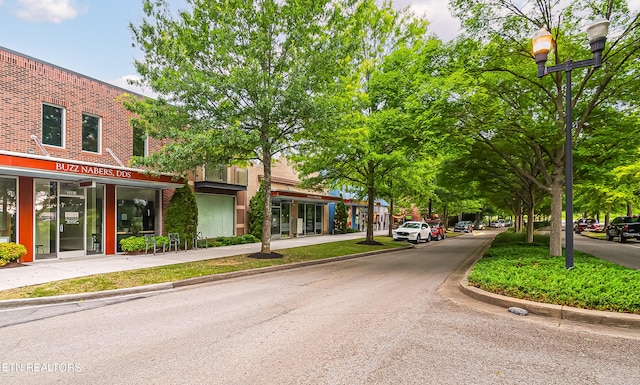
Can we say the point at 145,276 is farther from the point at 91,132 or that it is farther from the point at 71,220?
the point at 91,132

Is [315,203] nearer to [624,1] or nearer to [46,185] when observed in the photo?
[46,185]

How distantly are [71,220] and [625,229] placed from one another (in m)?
33.1

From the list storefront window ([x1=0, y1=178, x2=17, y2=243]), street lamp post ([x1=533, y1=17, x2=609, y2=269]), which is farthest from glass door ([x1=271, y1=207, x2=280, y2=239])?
street lamp post ([x1=533, y1=17, x2=609, y2=269])

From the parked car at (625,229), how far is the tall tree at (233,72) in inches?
1001

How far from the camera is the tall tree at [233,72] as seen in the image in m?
11.4

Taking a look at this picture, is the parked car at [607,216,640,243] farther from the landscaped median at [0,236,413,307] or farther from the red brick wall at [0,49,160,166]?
the red brick wall at [0,49,160,166]

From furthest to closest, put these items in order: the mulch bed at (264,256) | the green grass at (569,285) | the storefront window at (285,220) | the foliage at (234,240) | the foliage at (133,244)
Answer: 1. the storefront window at (285,220)
2. the foliage at (234,240)
3. the foliage at (133,244)
4. the mulch bed at (264,256)
5. the green grass at (569,285)

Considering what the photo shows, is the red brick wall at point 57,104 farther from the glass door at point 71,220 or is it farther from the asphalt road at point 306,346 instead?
the asphalt road at point 306,346

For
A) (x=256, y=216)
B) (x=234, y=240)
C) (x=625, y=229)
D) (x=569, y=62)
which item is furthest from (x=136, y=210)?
(x=625, y=229)

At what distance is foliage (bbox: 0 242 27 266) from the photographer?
1073cm

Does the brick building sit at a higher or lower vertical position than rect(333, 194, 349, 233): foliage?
higher

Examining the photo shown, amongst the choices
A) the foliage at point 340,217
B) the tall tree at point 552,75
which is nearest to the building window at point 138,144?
the tall tree at point 552,75

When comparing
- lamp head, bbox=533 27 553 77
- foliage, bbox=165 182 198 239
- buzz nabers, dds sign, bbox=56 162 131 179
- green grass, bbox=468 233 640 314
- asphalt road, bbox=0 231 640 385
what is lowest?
asphalt road, bbox=0 231 640 385

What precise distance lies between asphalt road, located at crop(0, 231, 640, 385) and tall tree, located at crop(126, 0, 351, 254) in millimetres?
6223
